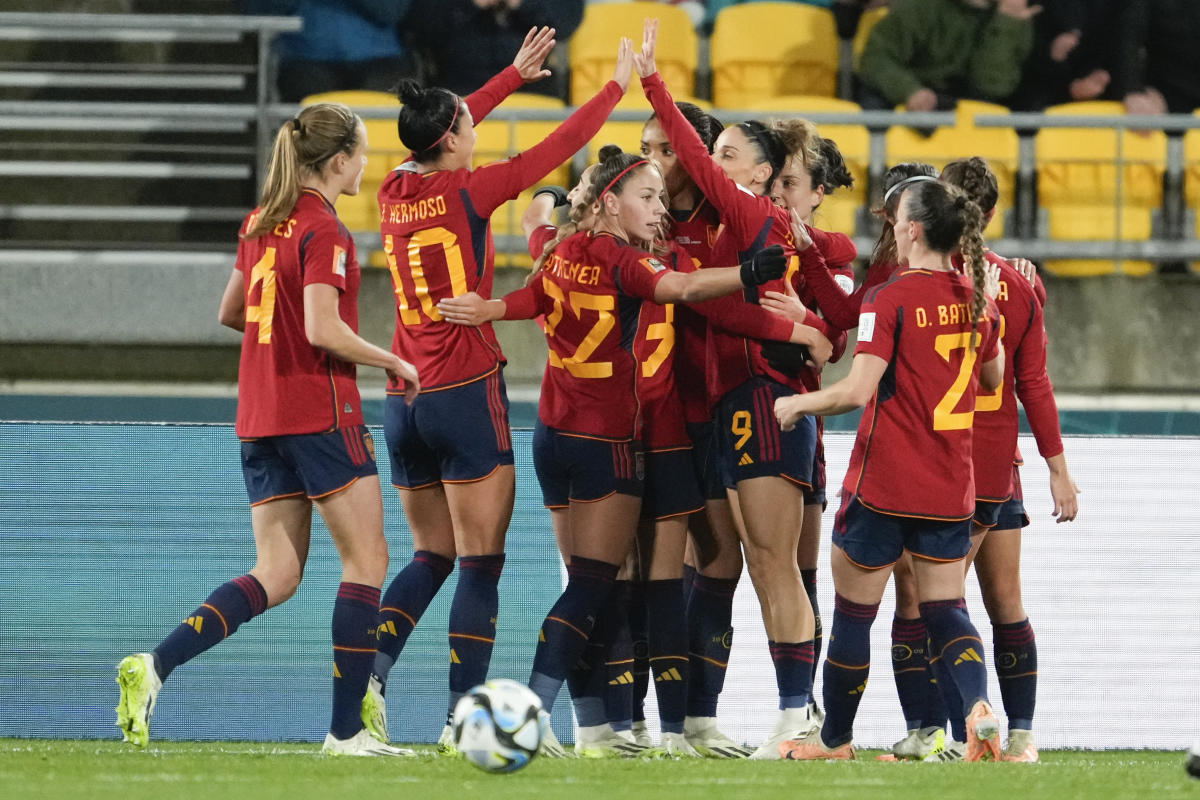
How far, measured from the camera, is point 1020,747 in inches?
184

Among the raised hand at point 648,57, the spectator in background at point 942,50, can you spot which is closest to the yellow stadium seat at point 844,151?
the spectator in background at point 942,50

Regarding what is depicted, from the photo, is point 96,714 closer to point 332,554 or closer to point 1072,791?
point 332,554

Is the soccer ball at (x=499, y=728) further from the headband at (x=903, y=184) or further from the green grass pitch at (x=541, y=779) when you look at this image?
the headband at (x=903, y=184)

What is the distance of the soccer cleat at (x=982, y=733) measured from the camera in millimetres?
4062

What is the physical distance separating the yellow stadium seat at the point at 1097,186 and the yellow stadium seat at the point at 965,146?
186 millimetres

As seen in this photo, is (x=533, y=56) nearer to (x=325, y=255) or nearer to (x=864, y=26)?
(x=325, y=255)

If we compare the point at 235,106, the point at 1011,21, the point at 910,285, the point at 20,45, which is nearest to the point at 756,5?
the point at 1011,21

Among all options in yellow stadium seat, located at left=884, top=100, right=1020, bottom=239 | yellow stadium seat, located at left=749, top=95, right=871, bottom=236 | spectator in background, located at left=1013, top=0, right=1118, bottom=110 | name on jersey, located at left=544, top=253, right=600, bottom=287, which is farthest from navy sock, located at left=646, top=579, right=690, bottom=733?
spectator in background, located at left=1013, top=0, right=1118, bottom=110

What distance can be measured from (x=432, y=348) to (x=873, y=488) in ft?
4.25

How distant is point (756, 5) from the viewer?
9.99m

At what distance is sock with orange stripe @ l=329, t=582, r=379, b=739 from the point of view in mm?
4336

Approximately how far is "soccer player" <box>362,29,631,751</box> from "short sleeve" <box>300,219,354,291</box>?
37 centimetres

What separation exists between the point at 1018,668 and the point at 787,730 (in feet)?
2.34

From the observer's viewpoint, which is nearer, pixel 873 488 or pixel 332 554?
pixel 873 488
